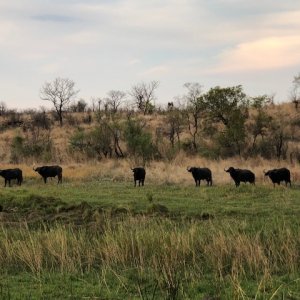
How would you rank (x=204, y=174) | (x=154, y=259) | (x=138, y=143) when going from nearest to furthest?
(x=154, y=259) < (x=204, y=174) < (x=138, y=143)

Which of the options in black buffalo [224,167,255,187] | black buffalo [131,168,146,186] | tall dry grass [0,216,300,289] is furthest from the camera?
black buffalo [131,168,146,186]

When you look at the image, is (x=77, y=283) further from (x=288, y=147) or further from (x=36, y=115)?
(x=36, y=115)

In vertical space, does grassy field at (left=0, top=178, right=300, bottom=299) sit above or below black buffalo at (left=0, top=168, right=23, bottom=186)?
above

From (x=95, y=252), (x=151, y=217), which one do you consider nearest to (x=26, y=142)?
(x=151, y=217)

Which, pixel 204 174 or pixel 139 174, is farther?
pixel 139 174

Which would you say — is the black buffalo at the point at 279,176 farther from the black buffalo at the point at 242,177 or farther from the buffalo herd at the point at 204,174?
the black buffalo at the point at 242,177

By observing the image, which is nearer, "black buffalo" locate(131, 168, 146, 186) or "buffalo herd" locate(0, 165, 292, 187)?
"buffalo herd" locate(0, 165, 292, 187)

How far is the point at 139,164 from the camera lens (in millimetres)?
38844

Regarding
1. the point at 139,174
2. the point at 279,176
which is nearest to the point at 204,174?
the point at 139,174

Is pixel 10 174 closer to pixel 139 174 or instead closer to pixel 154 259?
pixel 139 174

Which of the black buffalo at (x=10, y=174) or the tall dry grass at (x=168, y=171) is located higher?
the black buffalo at (x=10, y=174)

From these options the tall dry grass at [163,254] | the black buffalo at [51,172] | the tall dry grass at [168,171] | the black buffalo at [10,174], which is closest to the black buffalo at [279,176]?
the tall dry grass at [168,171]

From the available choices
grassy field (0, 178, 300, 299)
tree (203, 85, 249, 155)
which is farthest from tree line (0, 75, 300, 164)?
grassy field (0, 178, 300, 299)

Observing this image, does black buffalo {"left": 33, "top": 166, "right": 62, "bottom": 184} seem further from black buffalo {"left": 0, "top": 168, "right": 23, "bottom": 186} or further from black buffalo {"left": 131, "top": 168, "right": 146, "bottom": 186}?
black buffalo {"left": 131, "top": 168, "right": 146, "bottom": 186}
